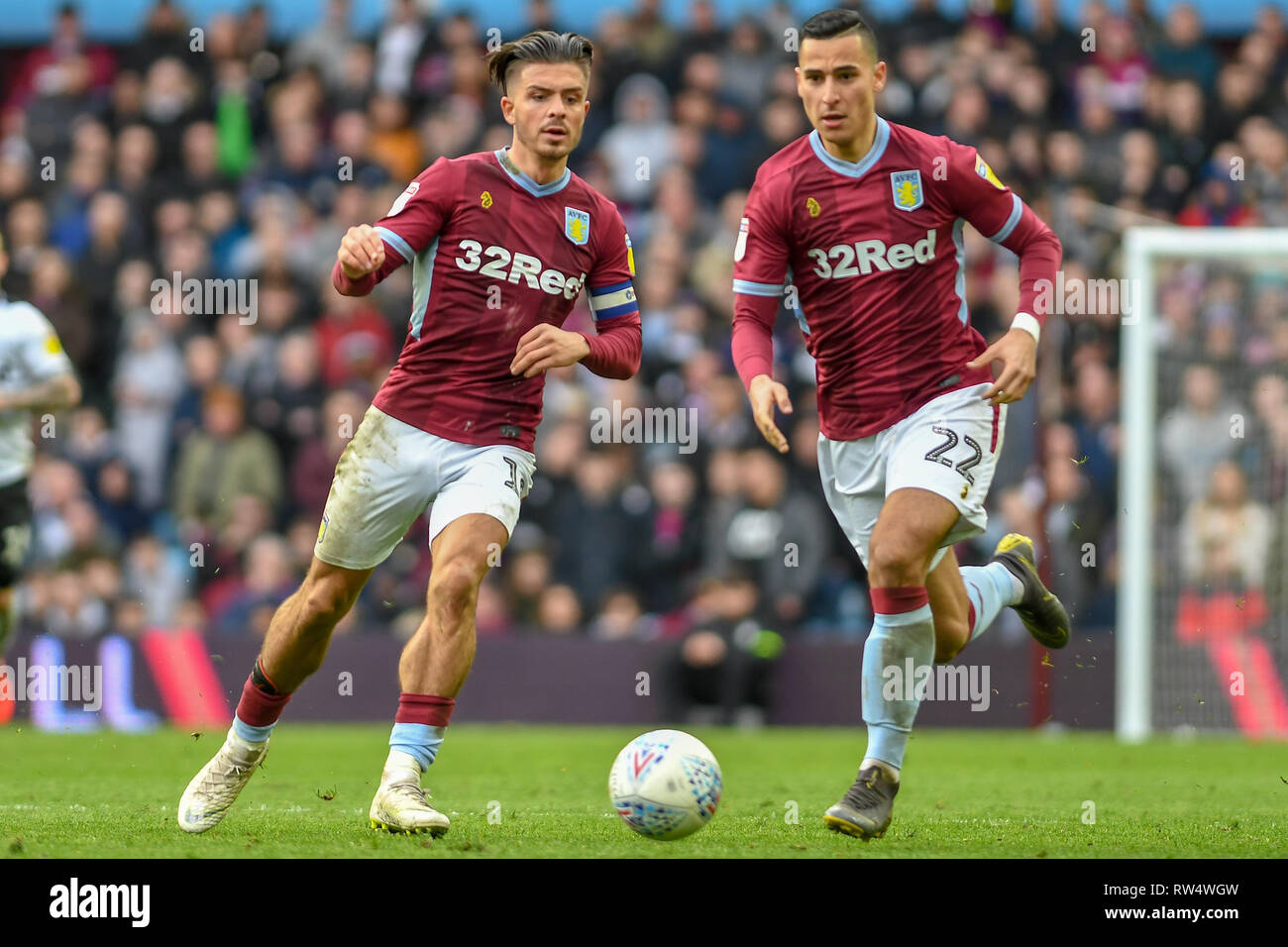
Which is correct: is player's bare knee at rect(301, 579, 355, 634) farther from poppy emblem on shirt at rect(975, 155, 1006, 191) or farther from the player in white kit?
the player in white kit

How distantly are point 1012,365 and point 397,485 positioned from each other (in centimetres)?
224

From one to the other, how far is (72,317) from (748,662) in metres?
6.41

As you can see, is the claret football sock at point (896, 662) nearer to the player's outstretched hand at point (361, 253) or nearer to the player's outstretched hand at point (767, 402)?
the player's outstretched hand at point (767, 402)

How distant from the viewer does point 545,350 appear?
6598 mm

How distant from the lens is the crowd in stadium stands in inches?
534

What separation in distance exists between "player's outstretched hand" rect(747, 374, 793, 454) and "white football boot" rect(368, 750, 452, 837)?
5.54 feet

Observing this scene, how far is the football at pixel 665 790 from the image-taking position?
6.23 metres
